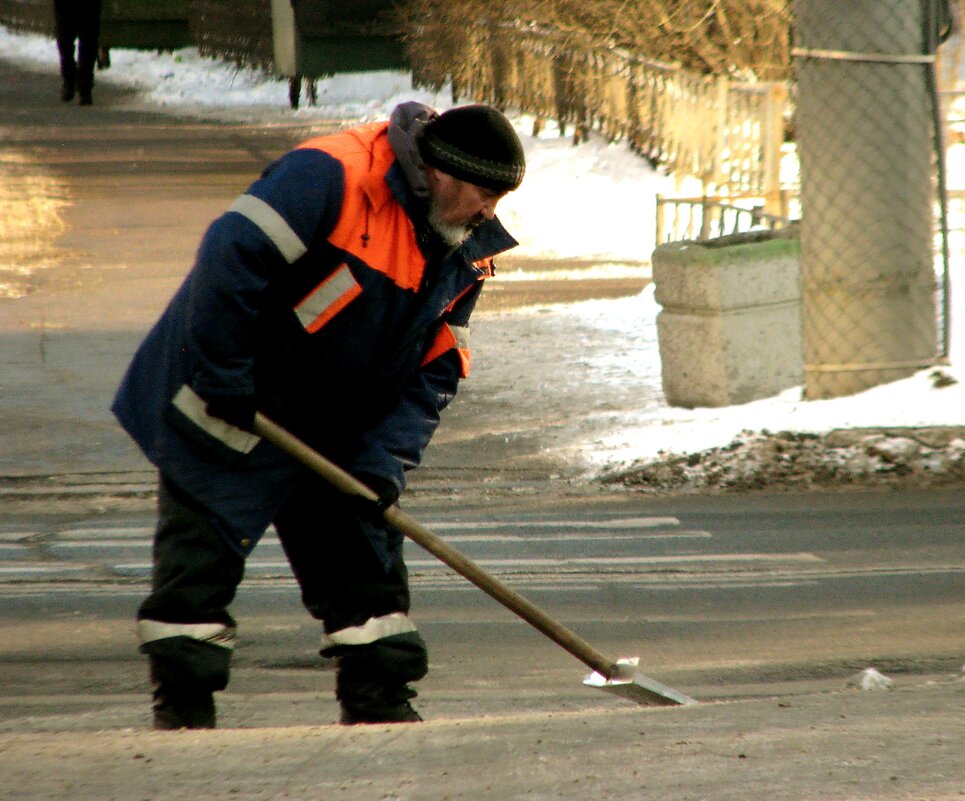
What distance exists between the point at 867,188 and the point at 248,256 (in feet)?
15.1

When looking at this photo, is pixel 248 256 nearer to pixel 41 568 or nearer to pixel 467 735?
pixel 467 735

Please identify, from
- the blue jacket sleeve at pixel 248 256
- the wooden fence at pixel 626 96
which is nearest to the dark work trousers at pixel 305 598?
the blue jacket sleeve at pixel 248 256

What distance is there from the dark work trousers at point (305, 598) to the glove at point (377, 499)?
0.07 meters

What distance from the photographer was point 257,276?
11.3ft

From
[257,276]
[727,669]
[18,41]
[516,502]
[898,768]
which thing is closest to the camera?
[898,768]

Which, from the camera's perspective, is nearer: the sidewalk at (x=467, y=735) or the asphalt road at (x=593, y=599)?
the sidewalk at (x=467, y=735)

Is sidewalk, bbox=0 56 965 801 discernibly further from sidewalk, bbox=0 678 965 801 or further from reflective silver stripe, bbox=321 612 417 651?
reflective silver stripe, bbox=321 612 417 651

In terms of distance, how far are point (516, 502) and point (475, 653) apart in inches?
75.1

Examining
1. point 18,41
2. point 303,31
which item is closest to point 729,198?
point 303,31

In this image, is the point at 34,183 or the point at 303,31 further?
the point at 303,31

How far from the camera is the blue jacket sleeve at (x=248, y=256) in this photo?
342 centimetres

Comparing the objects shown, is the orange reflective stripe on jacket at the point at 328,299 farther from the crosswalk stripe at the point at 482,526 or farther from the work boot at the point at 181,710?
the crosswalk stripe at the point at 482,526

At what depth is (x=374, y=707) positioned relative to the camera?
384cm

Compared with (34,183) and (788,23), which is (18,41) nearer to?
(34,183)
